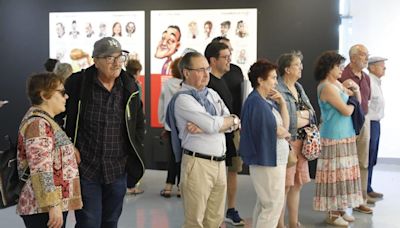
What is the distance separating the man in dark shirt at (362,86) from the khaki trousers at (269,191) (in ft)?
6.16

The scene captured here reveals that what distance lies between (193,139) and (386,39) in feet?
17.8

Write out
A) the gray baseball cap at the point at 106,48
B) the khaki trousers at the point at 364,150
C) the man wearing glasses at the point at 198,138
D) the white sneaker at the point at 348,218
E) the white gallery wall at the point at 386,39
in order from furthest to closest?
the white gallery wall at the point at 386,39 < the khaki trousers at the point at 364,150 < the white sneaker at the point at 348,218 < the man wearing glasses at the point at 198,138 < the gray baseball cap at the point at 106,48

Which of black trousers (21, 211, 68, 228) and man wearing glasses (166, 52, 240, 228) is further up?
man wearing glasses (166, 52, 240, 228)

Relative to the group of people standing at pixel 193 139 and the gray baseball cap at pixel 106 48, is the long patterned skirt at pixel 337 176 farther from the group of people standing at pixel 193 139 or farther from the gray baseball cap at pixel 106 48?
the gray baseball cap at pixel 106 48

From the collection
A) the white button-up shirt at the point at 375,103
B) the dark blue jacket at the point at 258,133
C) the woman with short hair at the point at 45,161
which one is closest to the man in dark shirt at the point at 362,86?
the white button-up shirt at the point at 375,103

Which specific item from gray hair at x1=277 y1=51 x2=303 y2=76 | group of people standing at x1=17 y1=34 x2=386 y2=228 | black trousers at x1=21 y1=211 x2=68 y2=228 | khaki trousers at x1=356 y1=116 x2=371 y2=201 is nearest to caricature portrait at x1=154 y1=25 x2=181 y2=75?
group of people standing at x1=17 y1=34 x2=386 y2=228

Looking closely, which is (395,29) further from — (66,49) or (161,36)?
(66,49)

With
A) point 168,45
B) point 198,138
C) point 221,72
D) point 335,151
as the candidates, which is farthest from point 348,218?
point 168,45

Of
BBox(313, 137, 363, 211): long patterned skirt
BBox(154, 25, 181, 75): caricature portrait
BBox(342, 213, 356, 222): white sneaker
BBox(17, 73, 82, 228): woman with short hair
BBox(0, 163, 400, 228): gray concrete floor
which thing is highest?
BBox(154, 25, 181, 75): caricature portrait

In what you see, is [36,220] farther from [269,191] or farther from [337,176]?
[337,176]

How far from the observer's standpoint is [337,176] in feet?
14.9

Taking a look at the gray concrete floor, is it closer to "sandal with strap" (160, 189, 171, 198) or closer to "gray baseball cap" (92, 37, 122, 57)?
"sandal with strap" (160, 189, 171, 198)

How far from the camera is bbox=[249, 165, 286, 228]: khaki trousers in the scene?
3.61 meters

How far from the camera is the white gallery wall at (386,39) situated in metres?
7.69
